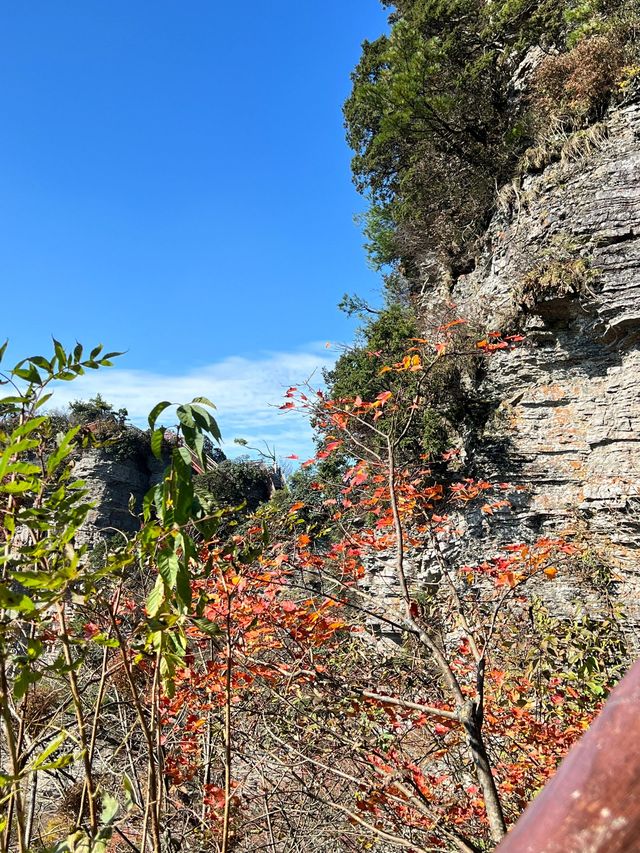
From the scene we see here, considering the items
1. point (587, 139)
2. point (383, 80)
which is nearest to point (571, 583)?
point (587, 139)

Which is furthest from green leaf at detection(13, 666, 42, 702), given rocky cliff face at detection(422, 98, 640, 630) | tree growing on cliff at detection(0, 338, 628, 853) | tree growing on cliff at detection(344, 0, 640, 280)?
tree growing on cliff at detection(344, 0, 640, 280)

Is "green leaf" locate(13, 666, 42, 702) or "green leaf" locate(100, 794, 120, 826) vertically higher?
"green leaf" locate(13, 666, 42, 702)

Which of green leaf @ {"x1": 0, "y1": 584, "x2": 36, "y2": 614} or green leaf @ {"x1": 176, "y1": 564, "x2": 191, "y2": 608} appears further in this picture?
green leaf @ {"x1": 176, "y1": 564, "x2": 191, "y2": 608}

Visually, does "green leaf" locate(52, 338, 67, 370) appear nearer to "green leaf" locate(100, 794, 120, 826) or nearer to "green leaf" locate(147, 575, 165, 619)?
"green leaf" locate(147, 575, 165, 619)

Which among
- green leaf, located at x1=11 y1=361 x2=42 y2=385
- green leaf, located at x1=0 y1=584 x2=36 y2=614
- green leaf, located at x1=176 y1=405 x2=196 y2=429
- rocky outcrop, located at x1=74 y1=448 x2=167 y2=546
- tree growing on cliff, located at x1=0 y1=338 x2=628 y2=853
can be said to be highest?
rocky outcrop, located at x1=74 y1=448 x2=167 y2=546

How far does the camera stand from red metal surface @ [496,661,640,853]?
258mm

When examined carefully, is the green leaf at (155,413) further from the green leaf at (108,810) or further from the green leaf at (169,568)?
the green leaf at (108,810)

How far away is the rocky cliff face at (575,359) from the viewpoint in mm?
7438

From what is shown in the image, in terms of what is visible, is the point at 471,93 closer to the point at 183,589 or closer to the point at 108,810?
the point at 183,589

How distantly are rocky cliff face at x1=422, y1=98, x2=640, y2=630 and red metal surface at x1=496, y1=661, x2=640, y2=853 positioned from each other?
23.8 ft

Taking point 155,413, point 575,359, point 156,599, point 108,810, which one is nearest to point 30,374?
point 155,413

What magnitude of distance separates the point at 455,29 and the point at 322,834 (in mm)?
12142

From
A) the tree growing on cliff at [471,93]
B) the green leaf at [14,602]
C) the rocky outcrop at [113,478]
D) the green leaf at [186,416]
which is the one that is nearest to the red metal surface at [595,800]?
the green leaf at [14,602]

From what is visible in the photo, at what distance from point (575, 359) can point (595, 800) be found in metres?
8.76
